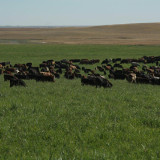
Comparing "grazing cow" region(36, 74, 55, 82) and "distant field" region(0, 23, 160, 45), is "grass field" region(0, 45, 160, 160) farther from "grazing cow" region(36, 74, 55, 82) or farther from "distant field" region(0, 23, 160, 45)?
"distant field" region(0, 23, 160, 45)

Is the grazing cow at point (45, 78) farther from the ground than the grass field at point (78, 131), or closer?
closer

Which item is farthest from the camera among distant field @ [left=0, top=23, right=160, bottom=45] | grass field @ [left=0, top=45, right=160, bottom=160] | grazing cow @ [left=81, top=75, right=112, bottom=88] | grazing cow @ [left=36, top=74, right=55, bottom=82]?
distant field @ [left=0, top=23, right=160, bottom=45]

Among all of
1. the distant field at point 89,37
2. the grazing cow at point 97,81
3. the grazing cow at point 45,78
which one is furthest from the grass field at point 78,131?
the distant field at point 89,37

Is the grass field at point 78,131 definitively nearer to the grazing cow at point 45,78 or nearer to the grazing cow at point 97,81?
the grazing cow at point 97,81

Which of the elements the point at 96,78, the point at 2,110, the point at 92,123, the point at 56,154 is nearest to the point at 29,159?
the point at 56,154

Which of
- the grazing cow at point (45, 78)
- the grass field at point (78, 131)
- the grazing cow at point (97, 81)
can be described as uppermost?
the grass field at point (78, 131)

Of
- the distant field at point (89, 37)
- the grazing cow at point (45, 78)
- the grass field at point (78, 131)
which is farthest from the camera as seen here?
the distant field at point (89, 37)

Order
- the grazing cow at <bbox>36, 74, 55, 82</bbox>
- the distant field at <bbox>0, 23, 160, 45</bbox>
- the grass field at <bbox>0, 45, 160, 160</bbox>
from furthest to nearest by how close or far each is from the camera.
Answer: the distant field at <bbox>0, 23, 160, 45</bbox> → the grazing cow at <bbox>36, 74, 55, 82</bbox> → the grass field at <bbox>0, 45, 160, 160</bbox>

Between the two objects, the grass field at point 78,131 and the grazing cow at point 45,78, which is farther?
the grazing cow at point 45,78

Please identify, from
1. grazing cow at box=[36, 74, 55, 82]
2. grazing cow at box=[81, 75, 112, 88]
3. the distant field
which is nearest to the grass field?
grazing cow at box=[81, 75, 112, 88]

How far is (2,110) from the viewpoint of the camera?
29.3ft

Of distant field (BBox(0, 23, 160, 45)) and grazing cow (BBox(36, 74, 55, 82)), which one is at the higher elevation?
distant field (BBox(0, 23, 160, 45))

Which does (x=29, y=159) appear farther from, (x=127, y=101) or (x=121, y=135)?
(x=127, y=101)

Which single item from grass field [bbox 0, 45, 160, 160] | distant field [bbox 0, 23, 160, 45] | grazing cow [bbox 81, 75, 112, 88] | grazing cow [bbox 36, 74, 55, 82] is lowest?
grazing cow [bbox 36, 74, 55, 82]
